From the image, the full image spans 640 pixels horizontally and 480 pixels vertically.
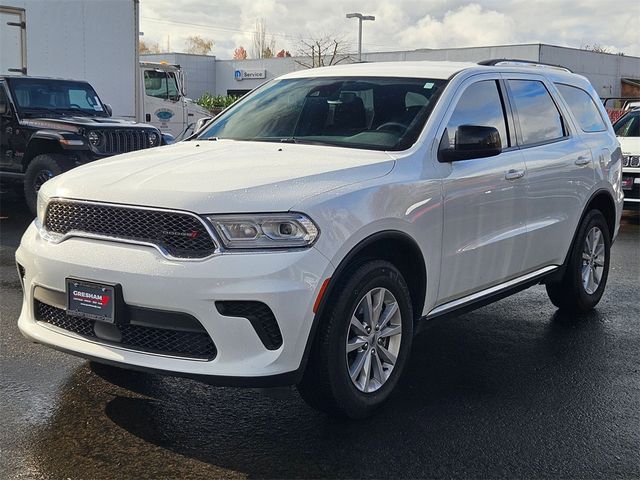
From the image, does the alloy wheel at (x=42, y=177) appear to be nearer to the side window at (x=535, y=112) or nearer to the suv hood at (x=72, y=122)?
the suv hood at (x=72, y=122)

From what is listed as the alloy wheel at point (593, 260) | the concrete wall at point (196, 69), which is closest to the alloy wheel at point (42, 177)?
the alloy wheel at point (593, 260)

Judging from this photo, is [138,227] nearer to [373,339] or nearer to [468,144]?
[373,339]

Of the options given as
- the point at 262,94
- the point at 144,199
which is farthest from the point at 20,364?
the point at 262,94

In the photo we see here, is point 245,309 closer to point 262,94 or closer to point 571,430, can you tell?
point 571,430

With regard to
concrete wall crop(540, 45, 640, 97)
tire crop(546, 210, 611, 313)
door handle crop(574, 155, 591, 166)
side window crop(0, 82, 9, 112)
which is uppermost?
concrete wall crop(540, 45, 640, 97)

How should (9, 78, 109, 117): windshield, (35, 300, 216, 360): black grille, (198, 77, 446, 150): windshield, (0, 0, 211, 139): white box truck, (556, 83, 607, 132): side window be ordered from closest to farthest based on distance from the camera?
(35, 300, 216, 360): black grille, (198, 77, 446, 150): windshield, (556, 83, 607, 132): side window, (9, 78, 109, 117): windshield, (0, 0, 211, 139): white box truck

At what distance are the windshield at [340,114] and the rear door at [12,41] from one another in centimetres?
907

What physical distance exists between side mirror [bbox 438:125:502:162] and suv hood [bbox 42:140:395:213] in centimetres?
42

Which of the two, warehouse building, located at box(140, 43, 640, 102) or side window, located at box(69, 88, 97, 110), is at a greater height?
warehouse building, located at box(140, 43, 640, 102)

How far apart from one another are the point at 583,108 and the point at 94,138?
6.96 metres

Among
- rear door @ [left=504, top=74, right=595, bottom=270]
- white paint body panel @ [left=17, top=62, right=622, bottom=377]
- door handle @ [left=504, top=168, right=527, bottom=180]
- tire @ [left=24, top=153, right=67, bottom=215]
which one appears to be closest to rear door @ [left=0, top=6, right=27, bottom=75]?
tire @ [left=24, top=153, right=67, bottom=215]

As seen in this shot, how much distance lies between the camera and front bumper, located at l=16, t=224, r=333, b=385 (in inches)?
133

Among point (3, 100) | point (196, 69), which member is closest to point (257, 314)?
point (3, 100)

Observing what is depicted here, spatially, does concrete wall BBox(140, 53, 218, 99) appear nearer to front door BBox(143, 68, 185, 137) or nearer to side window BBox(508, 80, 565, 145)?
front door BBox(143, 68, 185, 137)
